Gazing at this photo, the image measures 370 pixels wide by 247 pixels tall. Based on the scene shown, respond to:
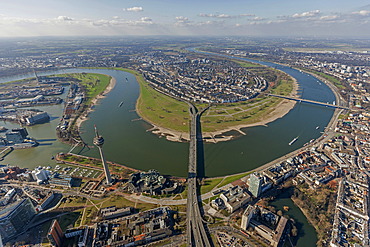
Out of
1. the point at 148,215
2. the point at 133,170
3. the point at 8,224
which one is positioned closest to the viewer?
the point at 8,224

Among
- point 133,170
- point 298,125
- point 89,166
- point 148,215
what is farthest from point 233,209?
point 298,125

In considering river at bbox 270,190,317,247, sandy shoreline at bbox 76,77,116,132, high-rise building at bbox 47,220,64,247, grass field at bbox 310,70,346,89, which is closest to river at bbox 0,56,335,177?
sandy shoreline at bbox 76,77,116,132

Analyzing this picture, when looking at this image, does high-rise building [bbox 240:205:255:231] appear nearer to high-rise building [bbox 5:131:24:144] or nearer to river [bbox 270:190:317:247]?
river [bbox 270:190:317:247]

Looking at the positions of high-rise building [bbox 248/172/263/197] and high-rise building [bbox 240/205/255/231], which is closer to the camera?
high-rise building [bbox 240/205/255/231]

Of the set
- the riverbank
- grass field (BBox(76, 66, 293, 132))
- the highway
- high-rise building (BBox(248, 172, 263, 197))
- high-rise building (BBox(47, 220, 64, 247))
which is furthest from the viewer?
grass field (BBox(76, 66, 293, 132))

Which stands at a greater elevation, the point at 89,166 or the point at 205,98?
the point at 205,98

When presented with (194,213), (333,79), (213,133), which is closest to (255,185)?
(194,213)

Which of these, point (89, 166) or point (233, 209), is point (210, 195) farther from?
point (89, 166)

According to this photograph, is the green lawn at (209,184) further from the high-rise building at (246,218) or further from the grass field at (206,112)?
the grass field at (206,112)
